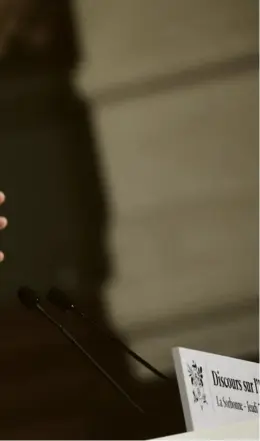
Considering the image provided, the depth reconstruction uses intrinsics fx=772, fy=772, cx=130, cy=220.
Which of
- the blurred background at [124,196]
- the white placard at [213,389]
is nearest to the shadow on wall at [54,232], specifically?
the blurred background at [124,196]

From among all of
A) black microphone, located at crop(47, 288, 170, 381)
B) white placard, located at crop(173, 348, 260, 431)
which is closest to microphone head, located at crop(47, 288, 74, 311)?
black microphone, located at crop(47, 288, 170, 381)

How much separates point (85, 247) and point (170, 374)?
27 centimetres

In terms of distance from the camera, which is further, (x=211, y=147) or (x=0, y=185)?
(x=211, y=147)

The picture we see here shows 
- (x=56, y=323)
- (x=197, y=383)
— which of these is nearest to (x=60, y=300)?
(x=56, y=323)

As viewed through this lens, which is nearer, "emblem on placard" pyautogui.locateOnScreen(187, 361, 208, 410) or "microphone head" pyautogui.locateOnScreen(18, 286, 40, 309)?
"emblem on placard" pyautogui.locateOnScreen(187, 361, 208, 410)

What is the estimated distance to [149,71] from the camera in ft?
4.60

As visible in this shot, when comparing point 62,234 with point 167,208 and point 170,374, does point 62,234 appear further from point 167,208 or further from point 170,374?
point 170,374

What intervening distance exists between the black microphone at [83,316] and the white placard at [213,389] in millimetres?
316

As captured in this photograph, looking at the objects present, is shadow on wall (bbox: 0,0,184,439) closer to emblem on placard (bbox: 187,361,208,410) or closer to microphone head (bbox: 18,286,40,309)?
microphone head (bbox: 18,286,40,309)

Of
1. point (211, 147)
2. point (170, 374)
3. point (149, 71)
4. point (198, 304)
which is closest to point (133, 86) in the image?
point (149, 71)

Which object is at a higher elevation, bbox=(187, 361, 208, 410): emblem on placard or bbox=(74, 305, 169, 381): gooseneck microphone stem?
bbox=(187, 361, 208, 410): emblem on placard

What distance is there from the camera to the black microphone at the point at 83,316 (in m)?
1.29

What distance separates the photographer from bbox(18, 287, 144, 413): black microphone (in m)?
1.25

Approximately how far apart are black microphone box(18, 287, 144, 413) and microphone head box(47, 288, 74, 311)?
22 mm
